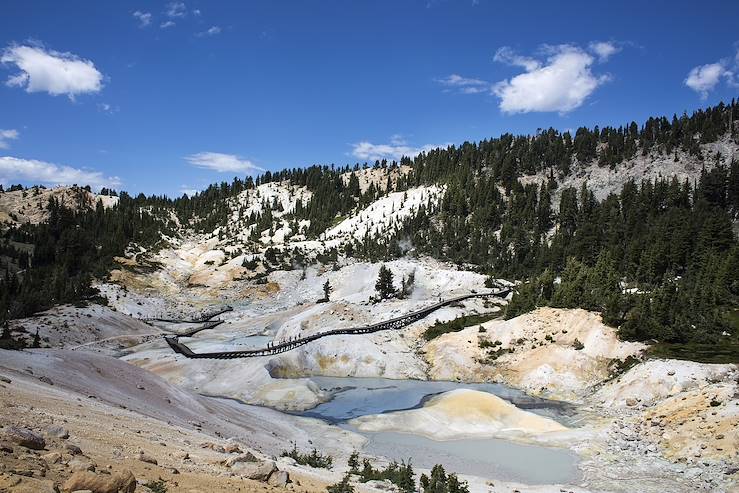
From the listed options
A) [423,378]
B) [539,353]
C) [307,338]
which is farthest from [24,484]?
[307,338]

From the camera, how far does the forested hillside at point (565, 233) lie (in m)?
62.0

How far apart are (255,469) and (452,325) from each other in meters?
51.6

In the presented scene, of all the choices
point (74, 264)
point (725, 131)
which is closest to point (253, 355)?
point (74, 264)

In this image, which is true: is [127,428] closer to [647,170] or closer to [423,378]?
[423,378]

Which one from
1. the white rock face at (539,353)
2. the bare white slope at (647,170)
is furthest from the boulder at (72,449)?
the bare white slope at (647,170)

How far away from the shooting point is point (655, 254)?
292 feet

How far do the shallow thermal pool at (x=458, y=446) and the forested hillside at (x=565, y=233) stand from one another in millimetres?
19296

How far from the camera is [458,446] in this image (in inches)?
1304

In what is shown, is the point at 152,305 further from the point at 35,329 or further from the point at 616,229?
the point at 616,229

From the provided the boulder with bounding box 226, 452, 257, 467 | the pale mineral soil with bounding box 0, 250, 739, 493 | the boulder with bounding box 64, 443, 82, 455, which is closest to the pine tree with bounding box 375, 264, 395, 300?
the pale mineral soil with bounding box 0, 250, 739, 493

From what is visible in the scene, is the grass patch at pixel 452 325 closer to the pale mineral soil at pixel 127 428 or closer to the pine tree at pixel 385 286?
the pine tree at pixel 385 286

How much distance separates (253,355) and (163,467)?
4656cm

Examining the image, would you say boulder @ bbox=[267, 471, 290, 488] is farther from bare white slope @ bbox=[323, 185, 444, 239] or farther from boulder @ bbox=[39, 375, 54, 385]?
bare white slope @ bbox=[323, 185, 444, 239]

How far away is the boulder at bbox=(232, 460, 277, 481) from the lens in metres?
16.5
